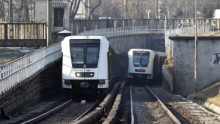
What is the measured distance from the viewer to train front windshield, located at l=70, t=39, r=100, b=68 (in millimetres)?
24050

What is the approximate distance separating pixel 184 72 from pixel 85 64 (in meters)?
12.9

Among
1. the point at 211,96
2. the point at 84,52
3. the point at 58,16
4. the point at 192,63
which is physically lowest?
the point at 211,96

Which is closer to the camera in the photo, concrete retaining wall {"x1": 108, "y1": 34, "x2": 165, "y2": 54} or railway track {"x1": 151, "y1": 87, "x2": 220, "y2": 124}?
railway track {"x1": 151, "y1": 87, "x2": 220, "y2": 124}

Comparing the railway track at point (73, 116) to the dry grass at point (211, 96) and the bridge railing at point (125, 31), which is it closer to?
the dry grass at point (211, 96)

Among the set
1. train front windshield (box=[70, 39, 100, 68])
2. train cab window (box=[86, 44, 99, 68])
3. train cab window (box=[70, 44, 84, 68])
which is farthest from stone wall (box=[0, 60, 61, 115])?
train cab window (box=[86, 44, 99, 68])

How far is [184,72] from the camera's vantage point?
115 ft

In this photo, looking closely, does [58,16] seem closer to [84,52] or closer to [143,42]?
[84,52]

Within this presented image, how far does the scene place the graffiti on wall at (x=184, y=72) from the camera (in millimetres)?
34781

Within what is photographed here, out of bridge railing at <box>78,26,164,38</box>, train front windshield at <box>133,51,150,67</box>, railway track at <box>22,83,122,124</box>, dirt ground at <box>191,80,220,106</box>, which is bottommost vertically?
dirt ground at <box>191,80,220,106</box>

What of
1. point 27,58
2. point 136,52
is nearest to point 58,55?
point 27,58

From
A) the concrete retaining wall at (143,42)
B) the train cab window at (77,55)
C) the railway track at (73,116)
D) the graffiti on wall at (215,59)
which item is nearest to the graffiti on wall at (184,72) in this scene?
the graffiti on wall at (215,59)

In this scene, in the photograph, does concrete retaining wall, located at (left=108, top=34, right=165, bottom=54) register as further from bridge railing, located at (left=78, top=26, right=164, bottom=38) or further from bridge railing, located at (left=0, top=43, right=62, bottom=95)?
bridge railing, located at (left=0, top=43, right=62, bottom=95)

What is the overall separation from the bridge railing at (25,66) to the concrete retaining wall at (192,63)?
10.9 metres

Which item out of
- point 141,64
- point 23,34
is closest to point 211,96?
point 141,64
